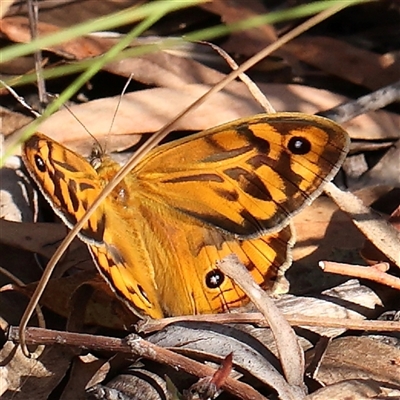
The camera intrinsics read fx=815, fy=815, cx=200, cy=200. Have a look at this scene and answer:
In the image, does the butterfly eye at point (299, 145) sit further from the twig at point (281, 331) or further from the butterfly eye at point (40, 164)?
the butterfly eye at point (40, 164)

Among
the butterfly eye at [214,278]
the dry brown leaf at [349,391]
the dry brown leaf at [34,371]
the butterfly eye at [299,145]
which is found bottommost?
the dry brown leaf at [34,371]

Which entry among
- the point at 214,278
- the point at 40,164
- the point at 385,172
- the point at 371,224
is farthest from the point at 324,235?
the point at 40,164

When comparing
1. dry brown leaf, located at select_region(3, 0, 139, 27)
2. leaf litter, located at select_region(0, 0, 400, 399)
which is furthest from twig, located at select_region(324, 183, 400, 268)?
dry brown leaf, located at select_region(3, 0, 139, 27)

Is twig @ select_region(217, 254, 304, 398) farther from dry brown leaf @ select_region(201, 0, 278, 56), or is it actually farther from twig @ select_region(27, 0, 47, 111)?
dry brown leaf @ select_region(201, 0, 278, 56)

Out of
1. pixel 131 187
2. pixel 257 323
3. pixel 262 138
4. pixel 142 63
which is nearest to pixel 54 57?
pixel 142 63

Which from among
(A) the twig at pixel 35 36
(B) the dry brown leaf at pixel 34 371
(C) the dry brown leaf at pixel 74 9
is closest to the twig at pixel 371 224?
(B) the dry brown leaf at pixel 34 371

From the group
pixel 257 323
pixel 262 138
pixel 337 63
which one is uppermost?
pixel 337 63

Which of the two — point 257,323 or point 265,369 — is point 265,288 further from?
point 265,369
